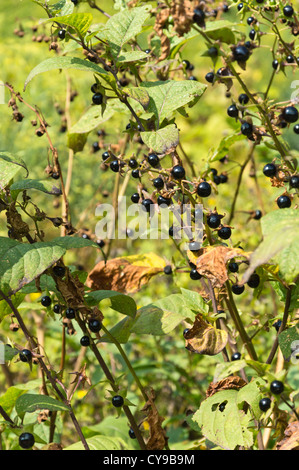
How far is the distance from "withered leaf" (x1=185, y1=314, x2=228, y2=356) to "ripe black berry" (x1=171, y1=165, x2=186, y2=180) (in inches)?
12.4

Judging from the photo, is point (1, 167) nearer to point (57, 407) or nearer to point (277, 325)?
point (57, 407)

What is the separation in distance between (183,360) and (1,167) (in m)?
1.55

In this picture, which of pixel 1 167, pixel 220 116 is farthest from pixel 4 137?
pixel 1 167

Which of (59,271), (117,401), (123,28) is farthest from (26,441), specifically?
(123,28)

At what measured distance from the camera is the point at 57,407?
1261 mm

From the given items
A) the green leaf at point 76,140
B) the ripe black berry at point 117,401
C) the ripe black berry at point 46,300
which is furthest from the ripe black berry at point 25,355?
the green leaf at point 76,140

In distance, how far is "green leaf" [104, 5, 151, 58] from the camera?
4.38 feet

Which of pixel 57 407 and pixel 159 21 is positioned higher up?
pixel 159 21

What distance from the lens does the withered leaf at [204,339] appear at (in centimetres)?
125

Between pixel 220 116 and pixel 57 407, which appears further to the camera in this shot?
pixel 220 116

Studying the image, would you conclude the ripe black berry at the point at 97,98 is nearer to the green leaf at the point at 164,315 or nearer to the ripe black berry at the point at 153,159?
the ripe black berry at the point at 153,159

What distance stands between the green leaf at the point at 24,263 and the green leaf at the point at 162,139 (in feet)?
0.95

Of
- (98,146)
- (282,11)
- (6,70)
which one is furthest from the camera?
(6,70)

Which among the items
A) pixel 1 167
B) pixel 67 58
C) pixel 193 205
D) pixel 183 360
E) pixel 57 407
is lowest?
pixel 183 360
